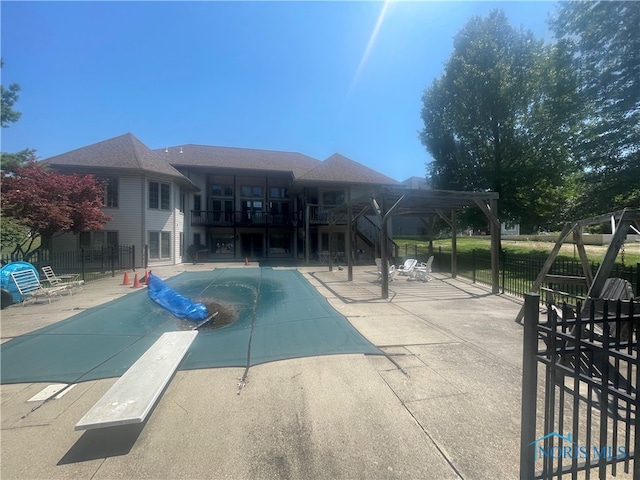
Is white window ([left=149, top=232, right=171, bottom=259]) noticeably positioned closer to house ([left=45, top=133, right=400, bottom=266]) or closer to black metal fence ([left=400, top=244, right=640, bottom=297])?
house ([left=45, top=133, right=400, bottom=266])

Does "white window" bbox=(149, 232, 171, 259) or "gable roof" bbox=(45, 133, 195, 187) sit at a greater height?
"gable roof" bbox=(45, 133, 195, 187)

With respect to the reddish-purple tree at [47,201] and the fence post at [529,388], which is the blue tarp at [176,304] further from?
the reddish-purple tree at [47,201]

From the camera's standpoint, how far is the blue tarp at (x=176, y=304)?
6887 mm

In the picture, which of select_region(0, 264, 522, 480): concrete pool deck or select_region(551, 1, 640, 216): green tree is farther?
select_region(551, 1, 640, 216): green tree

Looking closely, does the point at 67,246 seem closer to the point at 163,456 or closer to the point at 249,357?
the point at 249,357

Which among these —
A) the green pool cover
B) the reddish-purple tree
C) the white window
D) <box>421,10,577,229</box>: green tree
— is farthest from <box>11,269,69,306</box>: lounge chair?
<box>421,10,577,229</box>: green tree

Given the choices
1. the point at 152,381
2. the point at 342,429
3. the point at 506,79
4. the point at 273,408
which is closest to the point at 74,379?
the point at 152,381

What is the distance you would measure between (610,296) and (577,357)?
4.63m

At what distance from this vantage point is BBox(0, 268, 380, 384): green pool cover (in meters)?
4.32

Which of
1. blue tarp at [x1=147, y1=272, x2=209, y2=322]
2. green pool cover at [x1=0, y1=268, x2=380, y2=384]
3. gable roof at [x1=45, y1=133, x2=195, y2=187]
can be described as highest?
gable roof at [x1=45, y1=133, x2=195, y2=187]

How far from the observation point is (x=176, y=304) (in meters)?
7.56

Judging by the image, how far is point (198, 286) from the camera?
11102 mm

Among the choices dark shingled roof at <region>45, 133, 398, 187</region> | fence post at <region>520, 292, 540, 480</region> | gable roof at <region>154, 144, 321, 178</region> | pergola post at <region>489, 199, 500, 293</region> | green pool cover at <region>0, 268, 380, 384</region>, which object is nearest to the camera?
fence post at <region>520, 292, 540, 480</region>

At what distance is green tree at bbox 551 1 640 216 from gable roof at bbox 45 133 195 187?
892 inches
